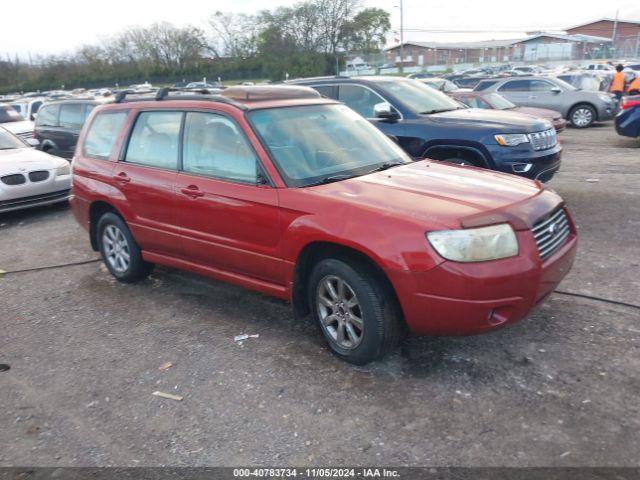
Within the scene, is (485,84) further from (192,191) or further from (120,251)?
(192,191)

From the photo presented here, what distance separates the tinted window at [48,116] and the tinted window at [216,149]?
32.0ft

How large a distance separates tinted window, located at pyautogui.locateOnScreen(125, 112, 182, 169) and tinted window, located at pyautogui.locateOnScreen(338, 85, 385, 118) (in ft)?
12.1

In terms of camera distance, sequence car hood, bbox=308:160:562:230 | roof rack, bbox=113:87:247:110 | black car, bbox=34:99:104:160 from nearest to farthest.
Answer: car hood, bbox=308:160:562:230 → roof rack, bbox=113:87:247:110 → black car, bbox=34:99:104:160

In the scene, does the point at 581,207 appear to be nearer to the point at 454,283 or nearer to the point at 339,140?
the point at 339,140

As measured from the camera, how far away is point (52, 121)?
1279 centimetres

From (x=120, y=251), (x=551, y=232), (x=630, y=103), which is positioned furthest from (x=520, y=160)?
(x=630, y=103)

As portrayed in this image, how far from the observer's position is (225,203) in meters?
4.11

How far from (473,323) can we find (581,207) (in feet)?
16.3

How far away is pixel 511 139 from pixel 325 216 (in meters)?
4.26

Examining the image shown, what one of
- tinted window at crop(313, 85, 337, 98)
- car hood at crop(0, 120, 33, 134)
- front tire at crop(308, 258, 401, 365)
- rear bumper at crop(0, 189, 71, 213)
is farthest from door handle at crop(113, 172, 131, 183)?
car hood at crop(0, 120, 33, 134)

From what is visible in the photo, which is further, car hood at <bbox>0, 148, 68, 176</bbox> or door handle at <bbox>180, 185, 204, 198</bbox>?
car hood at <bbox>0, 148, 68, 176</bbox>

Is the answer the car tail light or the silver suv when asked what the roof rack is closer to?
the car tail light

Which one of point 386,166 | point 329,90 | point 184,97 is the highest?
point 184,97

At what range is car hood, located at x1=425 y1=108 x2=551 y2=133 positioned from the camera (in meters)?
6.97
